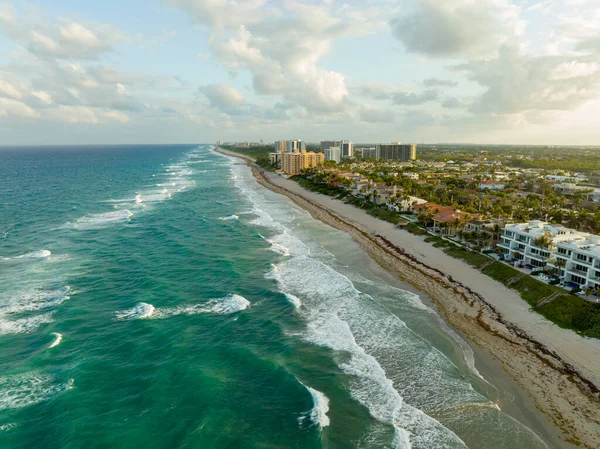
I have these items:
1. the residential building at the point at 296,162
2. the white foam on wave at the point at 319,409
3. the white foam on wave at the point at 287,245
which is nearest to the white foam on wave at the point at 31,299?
the white foam on wave at the point at 319,409

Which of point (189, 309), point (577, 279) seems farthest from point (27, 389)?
point (577, 279)

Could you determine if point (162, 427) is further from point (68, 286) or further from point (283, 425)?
point (68, 286)

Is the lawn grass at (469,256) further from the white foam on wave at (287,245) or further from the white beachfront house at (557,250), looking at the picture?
the white foam on wave at (287,245)

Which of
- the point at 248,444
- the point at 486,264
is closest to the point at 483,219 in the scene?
the point at 486,264

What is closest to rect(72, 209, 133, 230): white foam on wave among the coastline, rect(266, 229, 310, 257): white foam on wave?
rect(266, 229, 310, 257): white foam on wave

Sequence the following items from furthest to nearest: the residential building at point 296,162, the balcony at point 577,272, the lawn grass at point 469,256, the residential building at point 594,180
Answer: the residential building at point 296,162
the residential building at point 594,180
the lawn grass at point 469,256
the balcony at point 577,272

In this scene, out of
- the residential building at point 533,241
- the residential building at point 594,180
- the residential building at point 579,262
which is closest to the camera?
the residential building at point 579,262

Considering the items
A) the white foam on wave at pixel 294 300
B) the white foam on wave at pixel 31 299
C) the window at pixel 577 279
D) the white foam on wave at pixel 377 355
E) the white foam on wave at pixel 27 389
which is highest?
the window at pixel 577 279

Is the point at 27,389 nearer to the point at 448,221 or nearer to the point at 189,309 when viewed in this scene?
the point at 189,309
